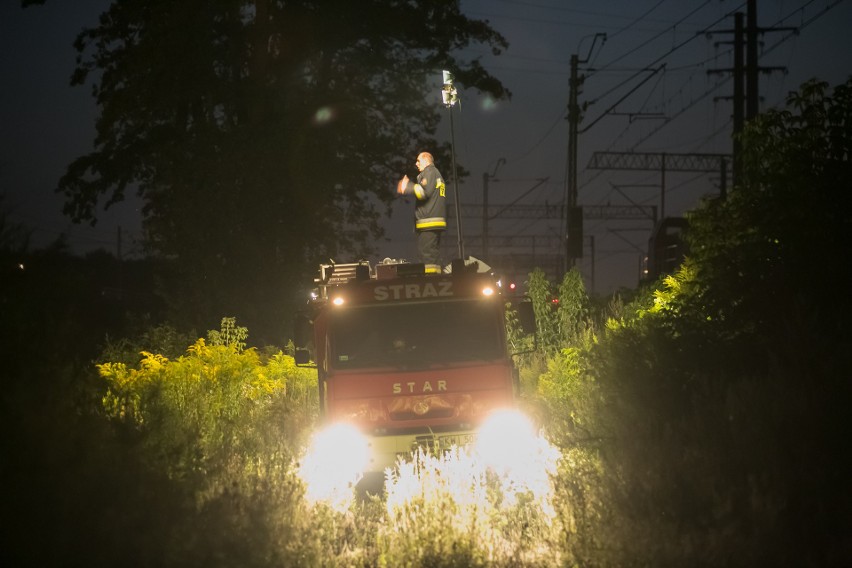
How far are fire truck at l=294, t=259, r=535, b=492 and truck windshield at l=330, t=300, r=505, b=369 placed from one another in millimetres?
11

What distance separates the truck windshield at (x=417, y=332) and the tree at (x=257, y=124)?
16080 millimetres

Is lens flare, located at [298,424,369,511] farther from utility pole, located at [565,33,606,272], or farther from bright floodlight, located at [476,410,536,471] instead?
utility pole, located at [565,33,606,272]

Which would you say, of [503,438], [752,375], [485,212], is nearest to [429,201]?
[503,438]

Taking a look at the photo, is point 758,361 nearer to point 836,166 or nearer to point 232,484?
point 836,166

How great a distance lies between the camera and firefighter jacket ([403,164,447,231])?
14086mm

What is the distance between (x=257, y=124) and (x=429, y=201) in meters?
14.1

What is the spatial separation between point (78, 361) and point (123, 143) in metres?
22.5

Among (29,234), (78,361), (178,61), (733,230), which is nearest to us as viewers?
(78,361)

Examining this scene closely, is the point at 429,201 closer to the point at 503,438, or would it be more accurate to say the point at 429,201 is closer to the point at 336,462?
the point at 503,438

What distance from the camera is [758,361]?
32.3 ft

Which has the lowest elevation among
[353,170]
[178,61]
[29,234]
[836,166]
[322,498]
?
[322,498]

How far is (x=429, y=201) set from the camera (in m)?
14.3

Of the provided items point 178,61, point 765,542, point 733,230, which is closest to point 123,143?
point 178,61

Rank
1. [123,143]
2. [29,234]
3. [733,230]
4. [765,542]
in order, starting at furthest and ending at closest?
[123,143] → [733,230] → [29,234] → [765,542]
